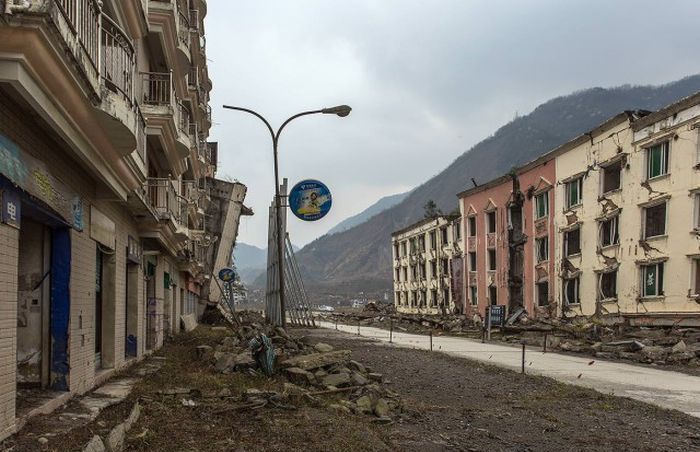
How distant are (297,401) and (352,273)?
169 metres

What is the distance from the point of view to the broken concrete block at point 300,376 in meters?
10.5

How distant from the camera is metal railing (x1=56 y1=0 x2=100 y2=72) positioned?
21.3 ft

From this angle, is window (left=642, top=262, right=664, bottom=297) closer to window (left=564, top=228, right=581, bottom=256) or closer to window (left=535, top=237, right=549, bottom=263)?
window (left=564, top=228, right=581, bottom=256)

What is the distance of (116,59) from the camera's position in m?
9.20

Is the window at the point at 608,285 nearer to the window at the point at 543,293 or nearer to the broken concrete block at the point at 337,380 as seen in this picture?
the window at the point at 543,293

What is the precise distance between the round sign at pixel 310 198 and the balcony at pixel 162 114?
144 inches

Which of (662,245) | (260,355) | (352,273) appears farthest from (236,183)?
(352,273)

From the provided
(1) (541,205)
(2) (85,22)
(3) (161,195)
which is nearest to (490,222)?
(1) (541,205)

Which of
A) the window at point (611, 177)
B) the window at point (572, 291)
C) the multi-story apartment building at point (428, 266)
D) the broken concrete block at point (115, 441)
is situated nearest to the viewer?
the broken concrete block at point (115, 441)

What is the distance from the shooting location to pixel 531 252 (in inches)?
1471

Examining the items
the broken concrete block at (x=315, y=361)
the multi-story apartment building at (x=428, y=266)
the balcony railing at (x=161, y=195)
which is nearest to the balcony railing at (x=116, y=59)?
the broken concrete block at (x=315, y=361)

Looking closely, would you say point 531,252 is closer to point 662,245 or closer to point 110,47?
point 662,245

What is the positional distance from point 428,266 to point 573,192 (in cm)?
2618

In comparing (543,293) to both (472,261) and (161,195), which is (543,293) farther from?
(161,195)
